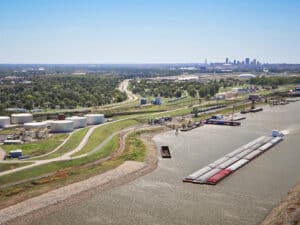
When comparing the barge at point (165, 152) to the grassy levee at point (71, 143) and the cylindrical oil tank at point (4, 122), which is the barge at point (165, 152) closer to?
the grassy levee at point (71, 143)

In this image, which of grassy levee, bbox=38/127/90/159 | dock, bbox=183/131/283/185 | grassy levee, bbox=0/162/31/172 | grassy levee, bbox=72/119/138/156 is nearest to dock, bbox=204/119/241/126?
grassy levee, bbox=72/119/138/156

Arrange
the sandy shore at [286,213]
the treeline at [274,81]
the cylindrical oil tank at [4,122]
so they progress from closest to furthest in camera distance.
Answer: the sandy shore at [286,213], the cylindrical oil tank at [4,122], the treeline at [274,81]

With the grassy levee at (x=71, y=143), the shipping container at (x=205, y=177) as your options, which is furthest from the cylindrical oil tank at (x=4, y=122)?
the shipping container at (x=205, y=177)

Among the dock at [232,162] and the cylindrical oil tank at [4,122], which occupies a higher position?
the cylindrical oil tank at [4,122]

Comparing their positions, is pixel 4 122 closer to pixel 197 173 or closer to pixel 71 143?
pixel 71 143

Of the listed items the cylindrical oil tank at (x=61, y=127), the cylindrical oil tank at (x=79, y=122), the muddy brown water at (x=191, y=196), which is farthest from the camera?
the cylindrical oil tank at (x=79, y=122)

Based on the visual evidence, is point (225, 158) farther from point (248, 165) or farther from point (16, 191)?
point (16, 191)
